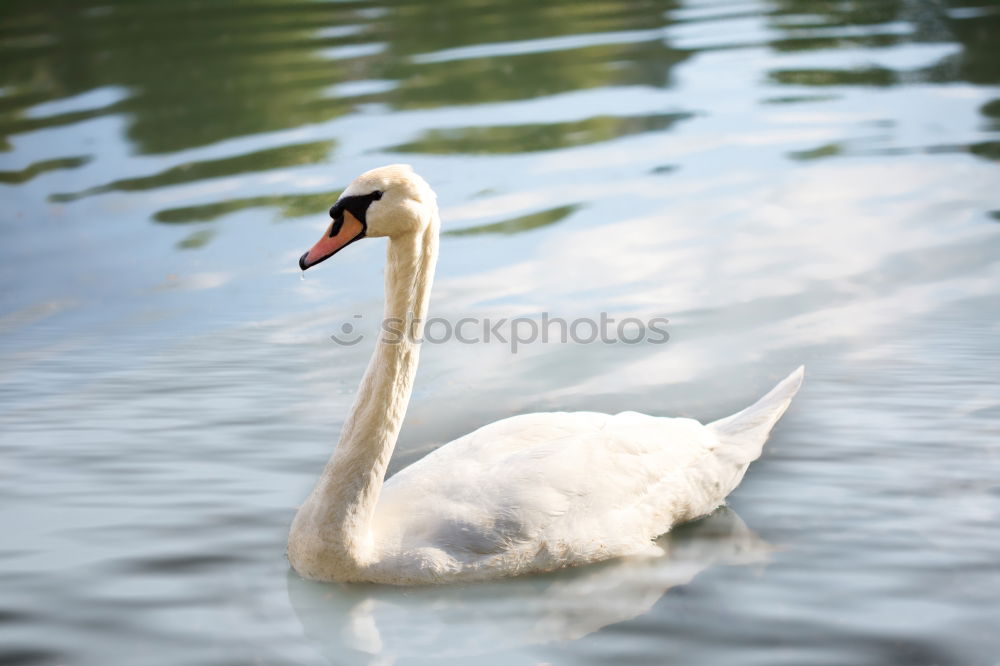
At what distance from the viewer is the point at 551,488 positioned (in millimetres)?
5016

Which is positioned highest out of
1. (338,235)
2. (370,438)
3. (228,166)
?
(338,235)

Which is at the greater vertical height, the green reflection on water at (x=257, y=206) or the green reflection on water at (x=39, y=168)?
the green reflection on water at (x=39, y=168)

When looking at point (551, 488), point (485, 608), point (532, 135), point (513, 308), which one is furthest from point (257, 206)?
point (485, 608)

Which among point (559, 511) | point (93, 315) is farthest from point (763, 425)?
point (93, 315)

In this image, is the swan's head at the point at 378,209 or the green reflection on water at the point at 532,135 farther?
the green reflection on water at the point at 532,135

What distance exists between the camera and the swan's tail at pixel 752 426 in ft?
18.7

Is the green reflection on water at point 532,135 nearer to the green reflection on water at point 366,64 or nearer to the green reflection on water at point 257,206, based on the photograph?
the green reflection on water at point 366,64

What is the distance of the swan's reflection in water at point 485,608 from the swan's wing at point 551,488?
0.44 ft

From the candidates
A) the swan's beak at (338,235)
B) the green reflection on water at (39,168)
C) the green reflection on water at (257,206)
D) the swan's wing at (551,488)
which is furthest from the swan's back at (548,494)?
the green reflection on water at (39,168)

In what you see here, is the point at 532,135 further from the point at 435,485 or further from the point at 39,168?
the point at 435,485

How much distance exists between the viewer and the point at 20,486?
5.96 metres

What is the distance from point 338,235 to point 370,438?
80 centimetres

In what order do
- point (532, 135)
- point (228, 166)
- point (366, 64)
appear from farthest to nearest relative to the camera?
point (366, 64), point (532, 135), point (228, 166)

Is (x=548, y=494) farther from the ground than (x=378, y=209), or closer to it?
closer to it
